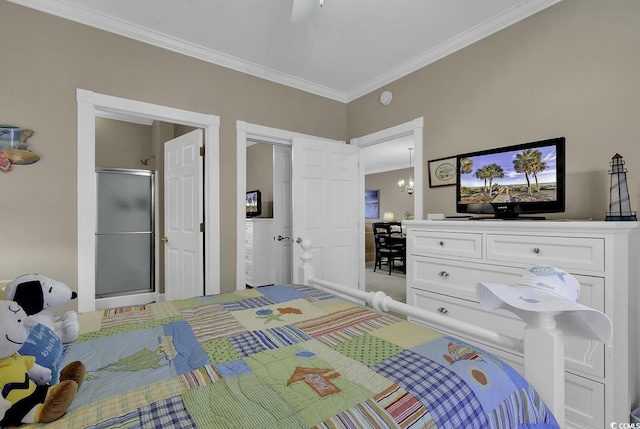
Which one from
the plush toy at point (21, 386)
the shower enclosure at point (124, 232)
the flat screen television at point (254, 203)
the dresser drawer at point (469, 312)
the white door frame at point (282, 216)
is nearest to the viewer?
the plush toy at point (21, 386)

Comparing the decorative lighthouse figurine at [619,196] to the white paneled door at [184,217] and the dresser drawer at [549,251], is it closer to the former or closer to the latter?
the dresser drawer at [549,251]

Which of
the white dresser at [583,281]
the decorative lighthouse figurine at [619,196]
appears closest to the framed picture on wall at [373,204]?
the white dresser at [583,281]

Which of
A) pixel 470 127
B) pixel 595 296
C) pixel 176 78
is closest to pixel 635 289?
pixel 595 296

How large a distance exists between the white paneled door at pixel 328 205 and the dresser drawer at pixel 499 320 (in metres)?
1.18

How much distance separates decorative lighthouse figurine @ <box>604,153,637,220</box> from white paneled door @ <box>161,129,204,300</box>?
2.96 m

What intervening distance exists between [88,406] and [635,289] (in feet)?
7.69

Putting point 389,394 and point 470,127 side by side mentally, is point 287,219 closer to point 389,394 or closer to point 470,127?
point 470,127

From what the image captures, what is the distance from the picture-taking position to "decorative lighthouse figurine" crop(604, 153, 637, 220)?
1.62m

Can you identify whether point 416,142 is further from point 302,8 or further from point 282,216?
point 282,216

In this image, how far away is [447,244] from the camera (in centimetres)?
218

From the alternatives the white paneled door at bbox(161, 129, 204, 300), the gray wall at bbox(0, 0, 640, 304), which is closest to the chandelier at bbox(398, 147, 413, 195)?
the gray wall at bbox(0, 0, 640, 304)

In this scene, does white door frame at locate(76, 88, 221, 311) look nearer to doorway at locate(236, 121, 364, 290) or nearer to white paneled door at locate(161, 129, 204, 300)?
white paneled door at locate(161, 129, 204, 300)

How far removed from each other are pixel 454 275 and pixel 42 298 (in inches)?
83.5

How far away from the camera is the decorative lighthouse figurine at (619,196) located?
1617 millimetres
